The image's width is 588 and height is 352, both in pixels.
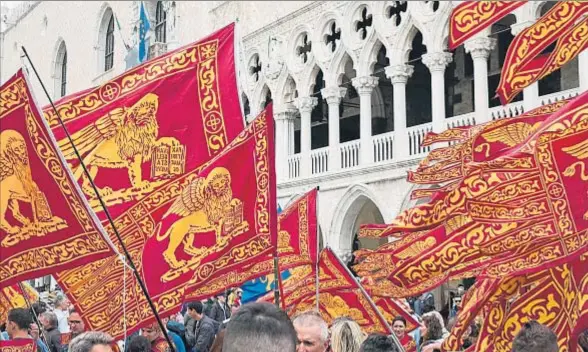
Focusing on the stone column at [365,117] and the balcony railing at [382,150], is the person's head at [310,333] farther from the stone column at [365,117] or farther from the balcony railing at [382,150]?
the stone column at [365,117]

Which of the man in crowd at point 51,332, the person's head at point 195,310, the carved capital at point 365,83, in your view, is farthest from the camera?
the carved capital at point 365,83

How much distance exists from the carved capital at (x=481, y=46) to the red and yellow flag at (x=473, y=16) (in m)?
11.8

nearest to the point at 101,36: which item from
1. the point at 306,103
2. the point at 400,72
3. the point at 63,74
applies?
the point at 63,74

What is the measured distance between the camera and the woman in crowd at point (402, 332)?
7.17 metres

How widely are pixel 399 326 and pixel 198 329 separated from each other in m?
2.16

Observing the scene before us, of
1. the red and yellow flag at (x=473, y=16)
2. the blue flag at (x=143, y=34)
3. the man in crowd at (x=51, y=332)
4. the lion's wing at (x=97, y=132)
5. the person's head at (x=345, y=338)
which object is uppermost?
the blue flag at (x=143, y=34)

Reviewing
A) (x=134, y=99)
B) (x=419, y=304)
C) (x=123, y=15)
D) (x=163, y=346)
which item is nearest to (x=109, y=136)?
(x=134, y=99)

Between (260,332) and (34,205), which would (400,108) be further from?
(260,332)

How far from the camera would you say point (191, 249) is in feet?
19.0

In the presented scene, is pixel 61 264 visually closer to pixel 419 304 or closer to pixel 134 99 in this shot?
pixel 134 99

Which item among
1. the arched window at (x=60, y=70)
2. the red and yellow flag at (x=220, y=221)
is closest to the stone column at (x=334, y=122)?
the red and yellow flag at (x=220, y=221)

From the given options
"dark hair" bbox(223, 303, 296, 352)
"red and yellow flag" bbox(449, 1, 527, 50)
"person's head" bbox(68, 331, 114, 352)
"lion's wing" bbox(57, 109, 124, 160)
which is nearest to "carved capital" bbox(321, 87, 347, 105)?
→ "lion's wing" bbox(57, 109, 124, 160)

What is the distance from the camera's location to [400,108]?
17531 mm

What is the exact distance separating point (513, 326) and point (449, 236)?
0.58 meters
